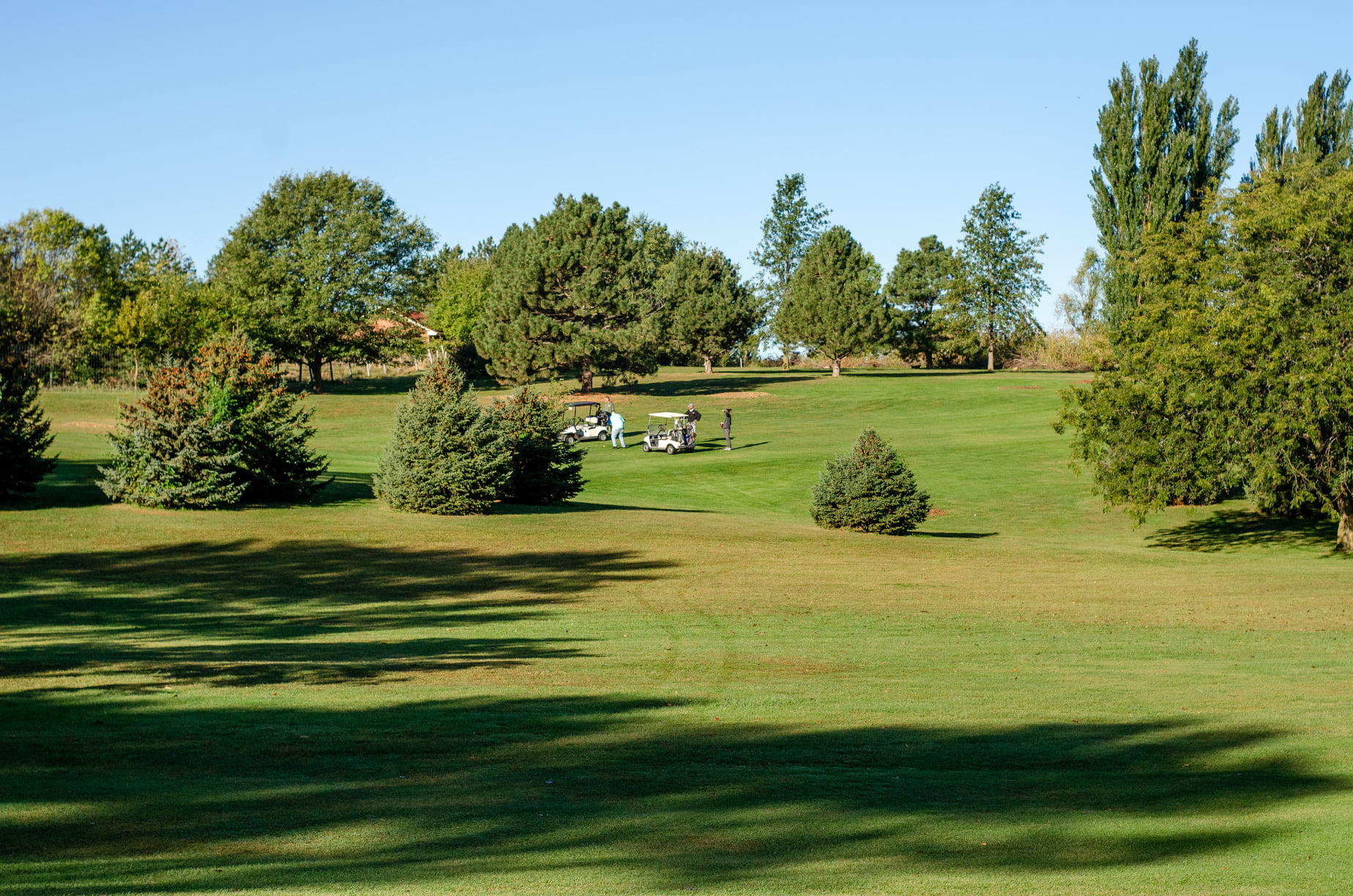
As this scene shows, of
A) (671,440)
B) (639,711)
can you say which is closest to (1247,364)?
(639,711)

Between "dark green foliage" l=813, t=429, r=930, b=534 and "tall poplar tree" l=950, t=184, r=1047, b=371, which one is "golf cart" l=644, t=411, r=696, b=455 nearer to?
"dark green foliage" l=813, t=429, r=930, b=534

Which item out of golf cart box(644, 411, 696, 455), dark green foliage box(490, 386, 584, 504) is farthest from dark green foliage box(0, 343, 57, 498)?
golf cart box(644, 411, 696, 455)

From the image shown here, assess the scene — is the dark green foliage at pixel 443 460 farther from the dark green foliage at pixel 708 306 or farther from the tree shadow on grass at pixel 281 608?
the dark green foliage at pixel 708 306

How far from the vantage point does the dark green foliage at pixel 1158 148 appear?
44719 millimetres

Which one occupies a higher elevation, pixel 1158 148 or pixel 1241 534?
pixel 1158 148

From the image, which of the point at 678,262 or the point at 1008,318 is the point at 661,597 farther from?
the point at 1008,318

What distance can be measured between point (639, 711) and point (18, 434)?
19983 millimetres

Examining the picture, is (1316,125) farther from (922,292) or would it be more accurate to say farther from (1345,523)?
(922,292)

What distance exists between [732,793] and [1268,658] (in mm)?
10518

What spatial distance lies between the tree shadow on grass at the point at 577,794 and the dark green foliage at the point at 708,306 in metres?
77.7

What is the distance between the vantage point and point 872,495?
3019 cm

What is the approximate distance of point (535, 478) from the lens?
30422 millimetres

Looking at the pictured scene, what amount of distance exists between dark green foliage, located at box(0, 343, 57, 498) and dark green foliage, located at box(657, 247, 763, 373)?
63611 mm

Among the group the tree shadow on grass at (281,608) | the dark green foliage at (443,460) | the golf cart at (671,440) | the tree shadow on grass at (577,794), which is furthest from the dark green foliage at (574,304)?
the tree shadow on grass at (577,794)
